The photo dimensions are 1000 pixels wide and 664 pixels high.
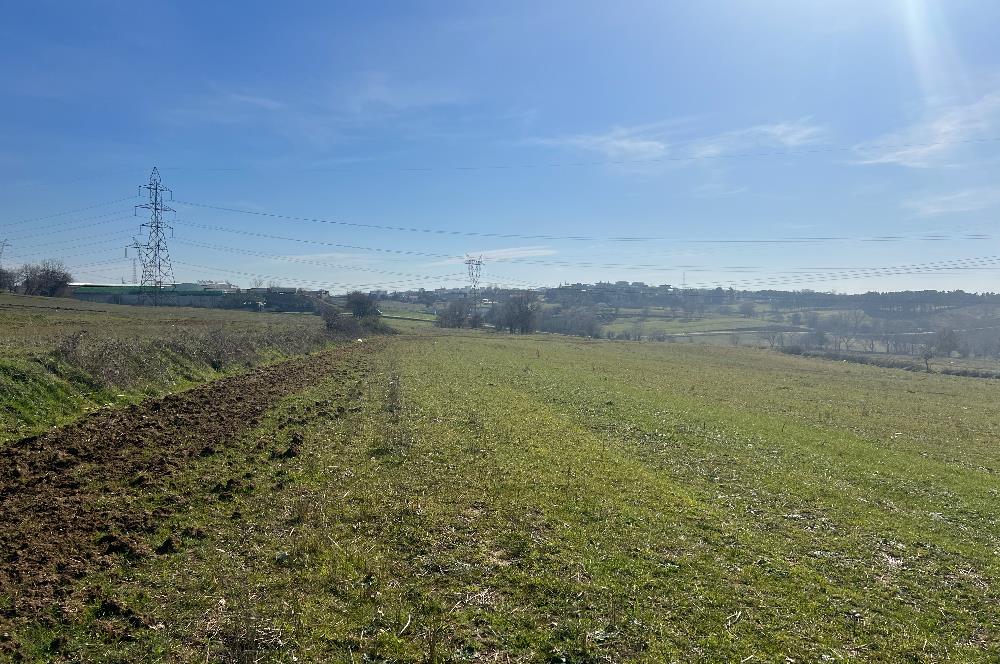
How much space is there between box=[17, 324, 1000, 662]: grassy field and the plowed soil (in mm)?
540

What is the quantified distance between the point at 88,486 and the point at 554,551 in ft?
31.6

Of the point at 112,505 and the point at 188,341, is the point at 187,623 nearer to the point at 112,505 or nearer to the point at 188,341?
the point at 112,505

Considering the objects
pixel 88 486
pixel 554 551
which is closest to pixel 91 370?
pixel 88 486

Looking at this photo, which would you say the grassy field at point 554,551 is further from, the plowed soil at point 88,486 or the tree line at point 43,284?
the tree line at point 43,284

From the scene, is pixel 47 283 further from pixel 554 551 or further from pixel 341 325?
pixel 554 551

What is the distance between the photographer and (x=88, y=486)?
38.2 feet

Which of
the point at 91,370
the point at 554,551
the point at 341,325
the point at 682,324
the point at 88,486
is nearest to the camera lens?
the point at 554,551

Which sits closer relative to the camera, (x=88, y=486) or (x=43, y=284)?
(x=88, y=486)

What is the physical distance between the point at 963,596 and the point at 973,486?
9540mm

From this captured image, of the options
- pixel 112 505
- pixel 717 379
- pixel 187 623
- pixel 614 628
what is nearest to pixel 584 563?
pixel 614 628

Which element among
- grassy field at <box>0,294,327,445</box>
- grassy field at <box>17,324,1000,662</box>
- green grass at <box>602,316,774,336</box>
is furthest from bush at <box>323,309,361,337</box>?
green grass at <box>602,316,774,336</box>

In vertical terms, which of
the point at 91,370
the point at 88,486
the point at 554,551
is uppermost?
the point at 91,370

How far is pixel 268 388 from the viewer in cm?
2591

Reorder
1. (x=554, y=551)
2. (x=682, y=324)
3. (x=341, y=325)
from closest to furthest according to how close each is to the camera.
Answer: (x=554, y=551), (x=341, y=325), (x=682, y=324)
